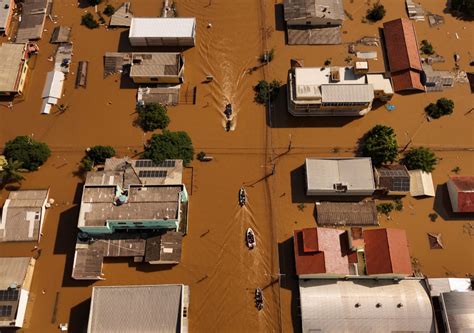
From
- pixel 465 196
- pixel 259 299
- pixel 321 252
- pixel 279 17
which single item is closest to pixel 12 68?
pixel 279 17

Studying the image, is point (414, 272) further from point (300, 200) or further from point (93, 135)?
point (93, 135)

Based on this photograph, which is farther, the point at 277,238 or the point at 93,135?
the point at 93,135

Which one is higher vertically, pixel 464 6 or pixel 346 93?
pixel 464 6

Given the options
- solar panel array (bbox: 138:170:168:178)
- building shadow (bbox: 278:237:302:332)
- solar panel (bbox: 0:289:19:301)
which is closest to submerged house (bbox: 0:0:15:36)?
solar panel array (bbox: 138:170:168:178)

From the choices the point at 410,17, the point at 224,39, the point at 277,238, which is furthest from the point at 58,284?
the point at 410,17

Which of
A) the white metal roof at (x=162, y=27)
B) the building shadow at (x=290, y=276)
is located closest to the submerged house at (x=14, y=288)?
the building shadow at (x=290, y=276)

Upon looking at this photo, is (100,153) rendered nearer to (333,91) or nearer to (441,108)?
(333,91)
